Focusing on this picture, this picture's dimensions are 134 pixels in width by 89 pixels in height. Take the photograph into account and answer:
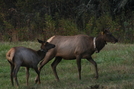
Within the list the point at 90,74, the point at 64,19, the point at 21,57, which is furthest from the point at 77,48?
the point at 64,19

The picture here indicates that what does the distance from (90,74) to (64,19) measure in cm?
1289

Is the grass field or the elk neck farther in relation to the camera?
the elk neck

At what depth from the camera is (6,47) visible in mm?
16469

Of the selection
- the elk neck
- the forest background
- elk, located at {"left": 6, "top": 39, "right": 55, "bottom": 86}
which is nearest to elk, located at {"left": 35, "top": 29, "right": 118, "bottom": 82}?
the elk neck

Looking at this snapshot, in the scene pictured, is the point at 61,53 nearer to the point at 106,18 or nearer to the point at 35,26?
the point at 106,18

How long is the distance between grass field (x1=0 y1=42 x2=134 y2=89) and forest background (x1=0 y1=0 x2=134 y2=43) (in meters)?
5.14

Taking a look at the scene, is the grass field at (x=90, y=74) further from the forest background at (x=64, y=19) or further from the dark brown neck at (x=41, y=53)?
the forest background at (x=64, y=19)

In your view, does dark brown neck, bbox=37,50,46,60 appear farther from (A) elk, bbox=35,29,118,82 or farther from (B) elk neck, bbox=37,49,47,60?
(A) elk, bbox=35,29,118,82

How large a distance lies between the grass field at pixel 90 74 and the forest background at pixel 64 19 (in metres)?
5.14

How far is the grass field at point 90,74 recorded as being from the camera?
8965 millimetres

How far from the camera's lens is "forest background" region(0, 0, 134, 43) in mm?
20359

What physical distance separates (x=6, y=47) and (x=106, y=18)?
23.9ft

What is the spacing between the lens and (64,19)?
2358 centimetres

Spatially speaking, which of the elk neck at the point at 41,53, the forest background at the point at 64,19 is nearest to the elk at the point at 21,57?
the elk neck at the point at 41,53
